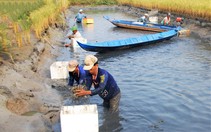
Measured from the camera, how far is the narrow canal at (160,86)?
261 inches

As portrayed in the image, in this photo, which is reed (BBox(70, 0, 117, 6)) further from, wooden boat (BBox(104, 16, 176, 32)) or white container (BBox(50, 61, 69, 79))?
white container (BBox(50, 61, 69, 79))

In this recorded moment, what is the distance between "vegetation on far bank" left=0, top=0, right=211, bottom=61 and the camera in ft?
38.4

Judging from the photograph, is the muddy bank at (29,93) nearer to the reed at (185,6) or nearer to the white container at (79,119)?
the white container at (79,119)

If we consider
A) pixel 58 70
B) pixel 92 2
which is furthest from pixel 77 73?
pixel 92 2

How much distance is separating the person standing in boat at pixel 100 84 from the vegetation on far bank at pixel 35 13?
14.2ft

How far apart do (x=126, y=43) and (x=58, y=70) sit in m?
6.44

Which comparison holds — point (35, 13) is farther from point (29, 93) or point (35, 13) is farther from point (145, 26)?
point (145, 26)

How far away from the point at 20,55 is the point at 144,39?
7.91m

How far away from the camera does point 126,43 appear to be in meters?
14.9

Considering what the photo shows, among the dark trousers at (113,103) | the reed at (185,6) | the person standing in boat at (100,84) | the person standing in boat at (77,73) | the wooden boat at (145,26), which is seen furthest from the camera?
the wooden boat at (145,26)

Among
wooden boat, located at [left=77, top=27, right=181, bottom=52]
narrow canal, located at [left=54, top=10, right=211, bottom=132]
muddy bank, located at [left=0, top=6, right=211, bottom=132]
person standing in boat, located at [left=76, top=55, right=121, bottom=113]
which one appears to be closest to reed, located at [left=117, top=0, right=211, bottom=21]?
wooden boat, located at [left=77, top=27, right=181, bottom=52]

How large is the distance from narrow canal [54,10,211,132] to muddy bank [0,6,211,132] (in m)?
1.23

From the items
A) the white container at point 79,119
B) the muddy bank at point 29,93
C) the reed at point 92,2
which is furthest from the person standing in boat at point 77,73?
the reed at point 92,2

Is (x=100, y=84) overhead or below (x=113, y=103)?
overhead
